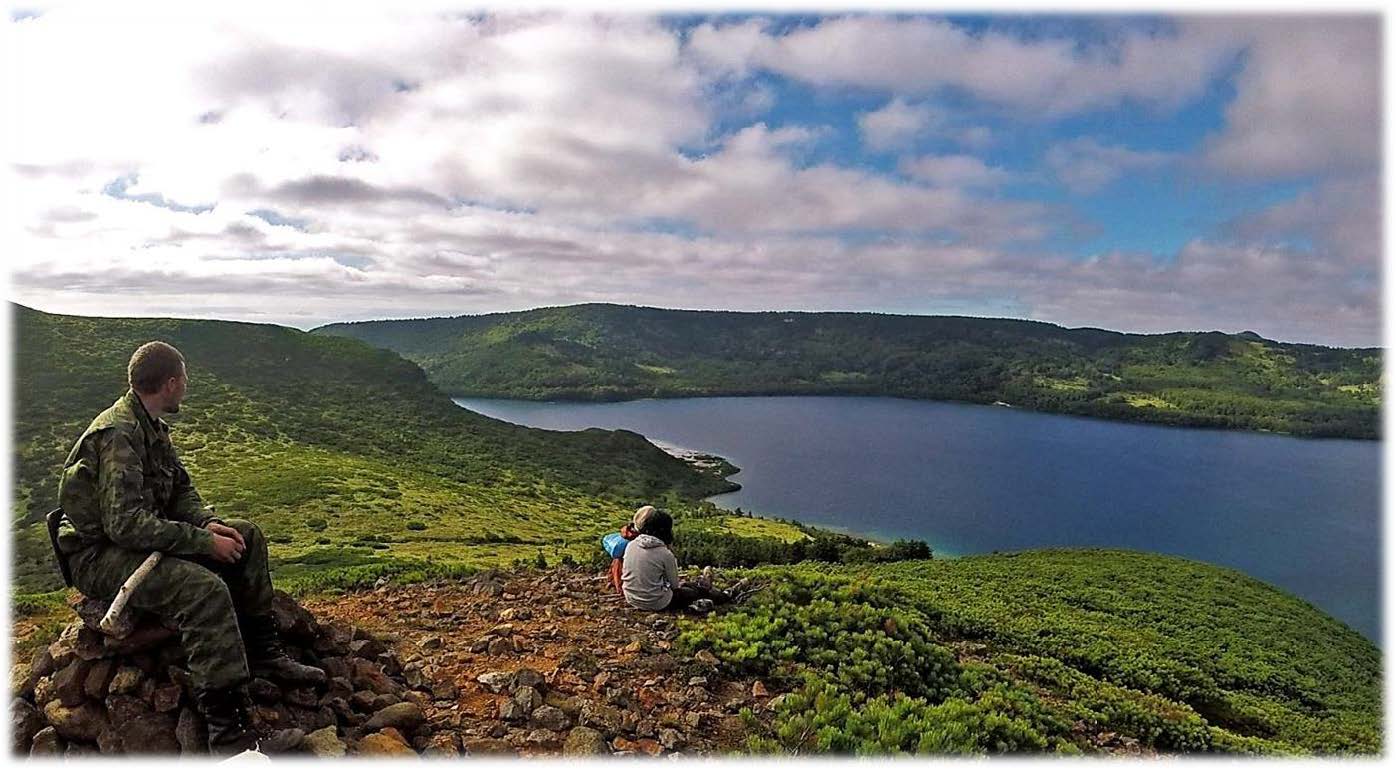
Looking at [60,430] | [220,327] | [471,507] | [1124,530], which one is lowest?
[1124,530]

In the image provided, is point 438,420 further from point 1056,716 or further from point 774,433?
point 1056,716

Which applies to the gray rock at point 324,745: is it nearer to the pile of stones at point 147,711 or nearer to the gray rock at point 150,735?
the pile of stones at point 147,711

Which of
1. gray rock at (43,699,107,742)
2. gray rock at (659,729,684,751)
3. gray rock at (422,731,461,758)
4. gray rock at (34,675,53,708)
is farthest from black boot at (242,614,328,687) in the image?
gray rock at (659,729,684,751)

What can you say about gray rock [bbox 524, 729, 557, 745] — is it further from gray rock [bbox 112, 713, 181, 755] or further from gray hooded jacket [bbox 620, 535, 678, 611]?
gray hooded jacket [bbox 620, 535, 678, 611]

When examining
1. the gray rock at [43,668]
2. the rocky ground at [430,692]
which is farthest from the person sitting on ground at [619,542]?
the gray rock at [43,668]

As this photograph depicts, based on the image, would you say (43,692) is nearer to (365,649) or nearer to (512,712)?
(365,649)

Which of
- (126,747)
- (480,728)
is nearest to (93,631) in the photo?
(126,747)

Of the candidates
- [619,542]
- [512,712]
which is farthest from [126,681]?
[619,542]
